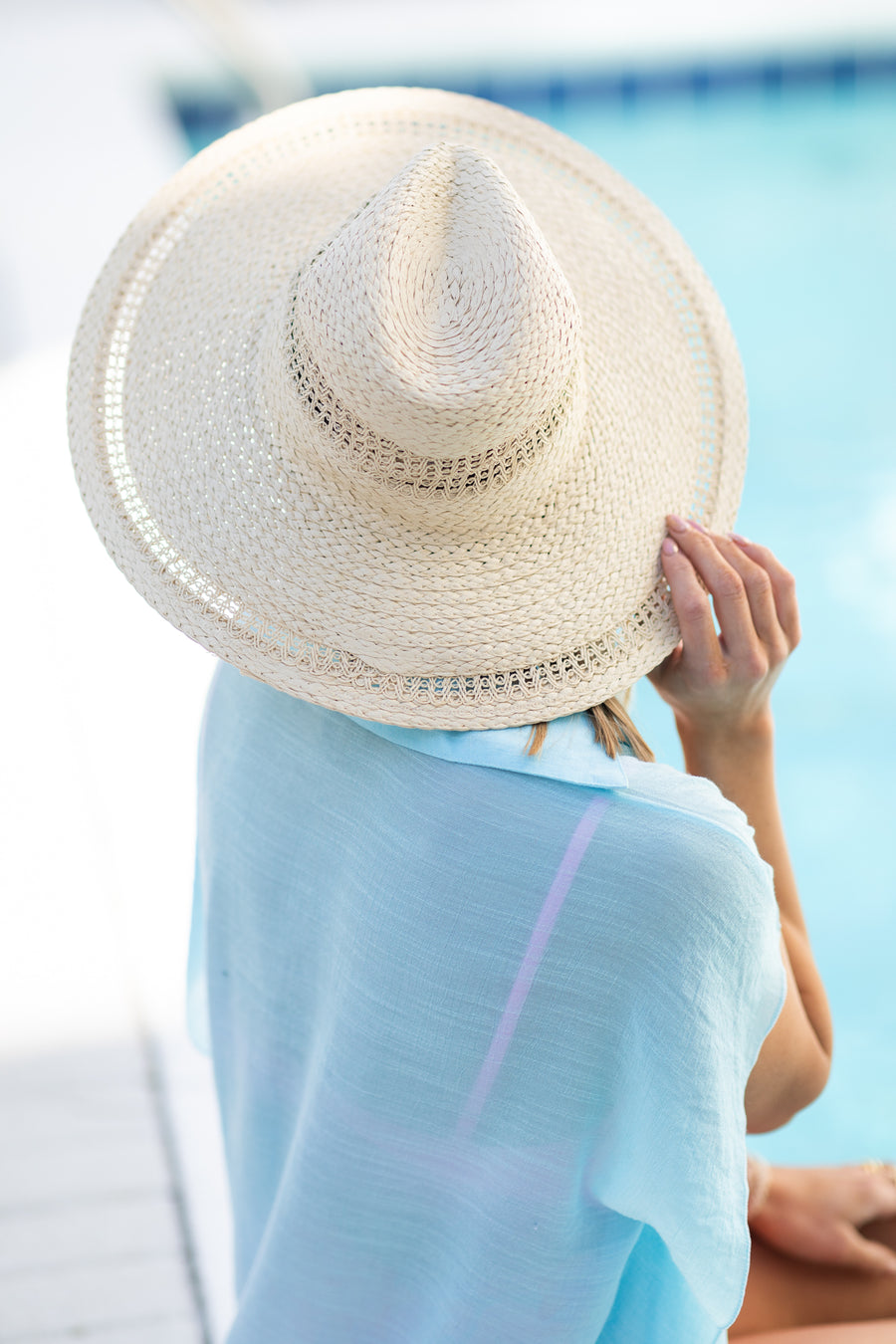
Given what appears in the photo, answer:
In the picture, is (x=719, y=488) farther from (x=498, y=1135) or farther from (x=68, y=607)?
(x=68, y=607)

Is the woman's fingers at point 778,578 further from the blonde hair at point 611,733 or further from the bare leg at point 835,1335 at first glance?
the bare leg at point 835,1335

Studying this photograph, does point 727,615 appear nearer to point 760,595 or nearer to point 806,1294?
point 760,595

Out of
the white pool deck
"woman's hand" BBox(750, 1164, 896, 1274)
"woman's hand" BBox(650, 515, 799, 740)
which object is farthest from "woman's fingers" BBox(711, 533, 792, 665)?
the white pool deck

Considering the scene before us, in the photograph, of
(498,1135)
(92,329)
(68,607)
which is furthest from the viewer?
(68,607)

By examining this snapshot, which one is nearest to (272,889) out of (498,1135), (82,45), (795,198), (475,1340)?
(498,1135)

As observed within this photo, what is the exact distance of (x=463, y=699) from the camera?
28.7 inches

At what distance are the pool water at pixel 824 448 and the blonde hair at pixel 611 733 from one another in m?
0.26

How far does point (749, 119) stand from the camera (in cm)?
695

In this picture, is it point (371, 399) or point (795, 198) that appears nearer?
point (371, 399)

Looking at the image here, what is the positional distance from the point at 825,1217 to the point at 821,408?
12.7ft

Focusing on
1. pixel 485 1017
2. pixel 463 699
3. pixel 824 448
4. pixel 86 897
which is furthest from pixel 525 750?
pixel 824 448

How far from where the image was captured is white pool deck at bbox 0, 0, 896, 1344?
1544 millimetres

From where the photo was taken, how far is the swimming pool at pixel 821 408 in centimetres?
269

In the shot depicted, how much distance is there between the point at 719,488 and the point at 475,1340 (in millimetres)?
634
